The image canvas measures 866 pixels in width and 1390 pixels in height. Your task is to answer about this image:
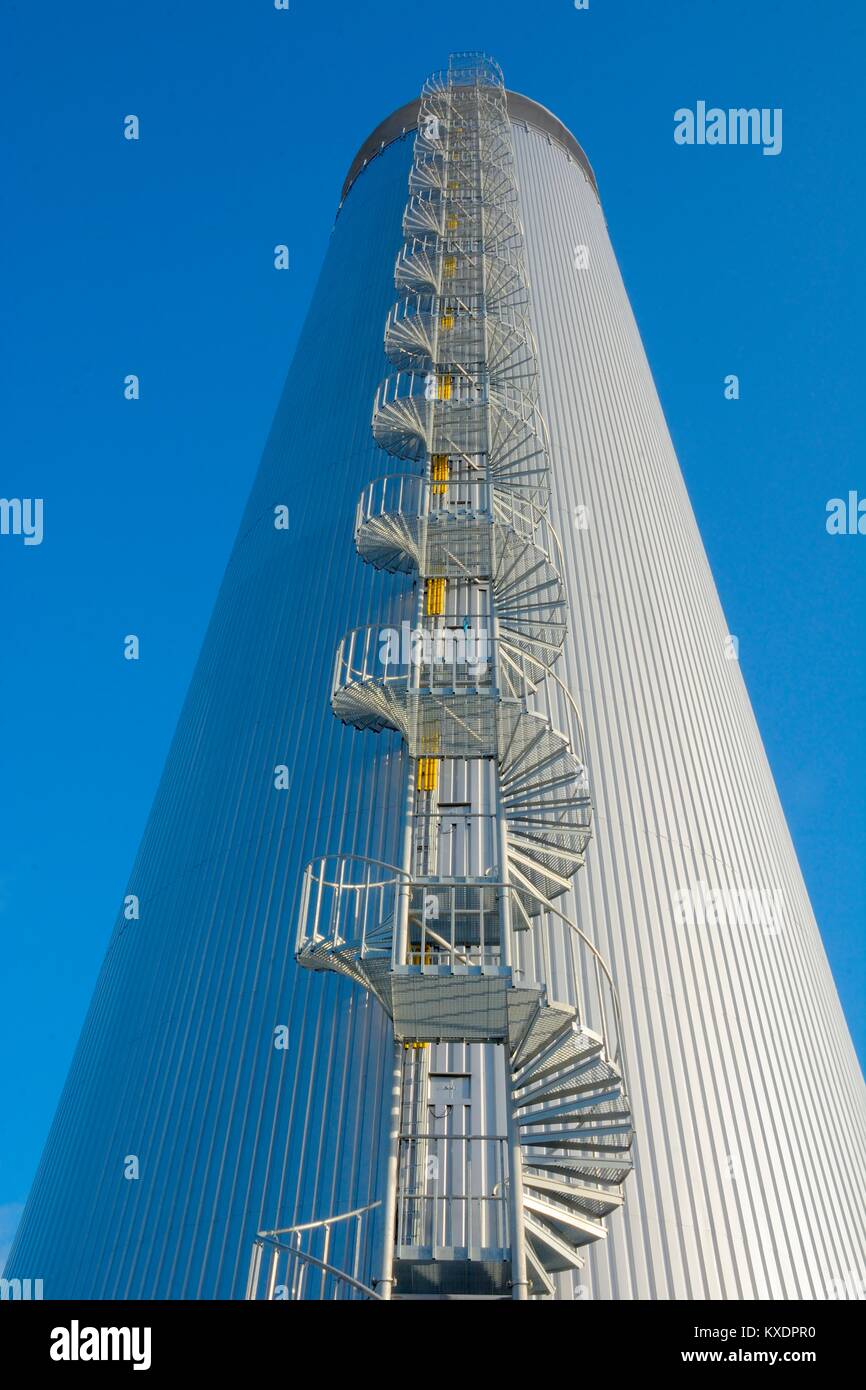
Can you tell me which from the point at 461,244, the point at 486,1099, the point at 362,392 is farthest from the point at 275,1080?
the point at 461,244

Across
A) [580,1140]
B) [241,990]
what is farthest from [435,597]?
[580,1140]

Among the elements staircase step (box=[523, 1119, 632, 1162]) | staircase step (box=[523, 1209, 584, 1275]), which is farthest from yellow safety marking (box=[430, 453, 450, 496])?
staircase step (box=[523, 1209, 584, 1275])

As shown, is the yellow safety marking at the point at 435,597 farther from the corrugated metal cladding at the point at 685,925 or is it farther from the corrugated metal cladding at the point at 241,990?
the corrugated metal cladding at the point at 685,925

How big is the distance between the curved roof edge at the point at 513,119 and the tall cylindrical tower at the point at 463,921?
39.0ft

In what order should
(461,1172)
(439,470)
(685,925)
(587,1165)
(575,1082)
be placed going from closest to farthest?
1. (587,1165)
2. (575,1082)
3. (461,1172)
4. (685,925)
5. (439,470)

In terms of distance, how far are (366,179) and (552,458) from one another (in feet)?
53.7

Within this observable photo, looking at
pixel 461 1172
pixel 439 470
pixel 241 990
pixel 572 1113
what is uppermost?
pixel 439 470

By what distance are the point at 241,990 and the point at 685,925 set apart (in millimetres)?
5577

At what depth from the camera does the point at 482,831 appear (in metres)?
13.7

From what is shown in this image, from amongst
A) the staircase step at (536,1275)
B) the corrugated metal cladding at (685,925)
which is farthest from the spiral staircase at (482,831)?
the corrugated metal cladding at (685,925)

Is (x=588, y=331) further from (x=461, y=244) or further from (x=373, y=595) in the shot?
(x=373, y=595)

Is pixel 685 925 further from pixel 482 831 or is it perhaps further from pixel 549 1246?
pixel 549 1246

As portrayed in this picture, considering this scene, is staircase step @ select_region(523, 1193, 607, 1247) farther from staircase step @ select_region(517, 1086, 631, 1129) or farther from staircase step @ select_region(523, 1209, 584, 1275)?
staircase step @ select_region(517, 1086, 631, 1129)

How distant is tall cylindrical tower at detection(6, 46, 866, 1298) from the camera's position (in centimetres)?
1043
